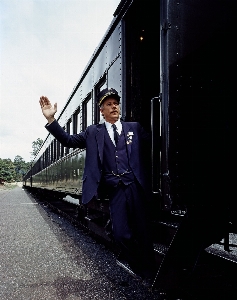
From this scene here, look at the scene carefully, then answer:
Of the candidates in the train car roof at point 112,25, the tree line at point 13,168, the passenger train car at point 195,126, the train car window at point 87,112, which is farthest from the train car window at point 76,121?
the tree line at point 13,168

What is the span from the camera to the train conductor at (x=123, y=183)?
9.30 feet

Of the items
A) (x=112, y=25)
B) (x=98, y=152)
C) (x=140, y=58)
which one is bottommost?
(x=98, y=152)

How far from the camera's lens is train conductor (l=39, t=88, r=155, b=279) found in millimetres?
2834

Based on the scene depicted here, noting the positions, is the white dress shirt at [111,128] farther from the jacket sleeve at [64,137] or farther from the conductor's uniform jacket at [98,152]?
the jacket sleeve at [64,137]

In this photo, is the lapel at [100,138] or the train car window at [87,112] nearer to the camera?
the lapel at [100,138]

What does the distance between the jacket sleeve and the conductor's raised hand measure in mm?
50

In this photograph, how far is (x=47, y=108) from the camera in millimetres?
2891

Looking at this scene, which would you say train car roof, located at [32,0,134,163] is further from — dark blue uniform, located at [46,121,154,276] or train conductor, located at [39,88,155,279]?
dark blue uniform, located at [46,121,154,276]

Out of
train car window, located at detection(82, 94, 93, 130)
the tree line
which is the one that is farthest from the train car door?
the tree line

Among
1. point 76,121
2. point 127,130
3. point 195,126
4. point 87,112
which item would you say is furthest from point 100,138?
point 76,121

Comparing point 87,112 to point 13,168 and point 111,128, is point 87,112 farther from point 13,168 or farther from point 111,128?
point 13,168

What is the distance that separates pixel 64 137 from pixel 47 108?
0.26 metres

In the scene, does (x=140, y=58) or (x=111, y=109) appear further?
(x=140, y=58)

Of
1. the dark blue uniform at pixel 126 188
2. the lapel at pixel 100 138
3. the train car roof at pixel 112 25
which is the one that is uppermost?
the train car roof at pixel 112 25
